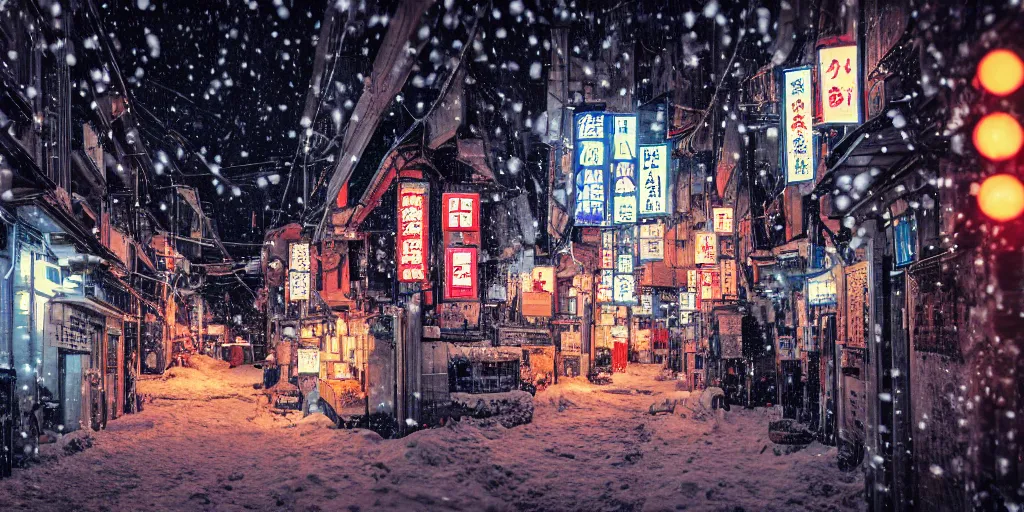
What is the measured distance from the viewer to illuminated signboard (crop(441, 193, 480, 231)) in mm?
20844

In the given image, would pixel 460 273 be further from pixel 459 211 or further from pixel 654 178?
pixel 654 178

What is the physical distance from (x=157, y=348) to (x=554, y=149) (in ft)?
78.5

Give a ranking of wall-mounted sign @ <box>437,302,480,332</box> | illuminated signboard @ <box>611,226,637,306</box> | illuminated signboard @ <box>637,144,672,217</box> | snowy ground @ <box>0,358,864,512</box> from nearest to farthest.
Result: snowy ground @ <box>0,358,864,512</box>, illuminated signboard @ <box>637,144,672,217</box>, wall-mounted sign @ <box>437,302,480,332</box>, illuminated signboard @ <box>611,226,637,306</box>

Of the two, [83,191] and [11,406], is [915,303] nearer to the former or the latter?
[11,406]

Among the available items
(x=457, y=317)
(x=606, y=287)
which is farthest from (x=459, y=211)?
(x=606, y=287)

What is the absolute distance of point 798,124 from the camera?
1379 centimetres

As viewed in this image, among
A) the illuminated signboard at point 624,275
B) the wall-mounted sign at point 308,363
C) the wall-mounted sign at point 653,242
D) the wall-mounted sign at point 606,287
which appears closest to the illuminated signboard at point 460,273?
the wall-mounted sign at point 308,363

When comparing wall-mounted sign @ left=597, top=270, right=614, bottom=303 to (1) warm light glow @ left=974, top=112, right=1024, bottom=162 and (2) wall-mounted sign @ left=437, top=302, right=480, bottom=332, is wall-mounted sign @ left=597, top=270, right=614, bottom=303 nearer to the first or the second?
(2) wall-mounted sign @ left=437, top=302, right=480, bottom=332

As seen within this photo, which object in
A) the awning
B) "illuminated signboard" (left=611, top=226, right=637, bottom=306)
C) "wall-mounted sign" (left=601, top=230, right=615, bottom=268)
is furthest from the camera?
"wall-mounted sign" (left=601, top=230, right=615, bottom=268)

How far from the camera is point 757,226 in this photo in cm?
2028

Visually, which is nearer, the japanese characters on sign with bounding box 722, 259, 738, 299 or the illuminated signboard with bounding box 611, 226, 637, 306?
the japanese characters on sign with bounding box 722, 259, 738, 299

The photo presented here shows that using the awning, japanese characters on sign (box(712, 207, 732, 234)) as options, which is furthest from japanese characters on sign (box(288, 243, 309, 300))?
japanese characters on sign (box(712, 207, 732, 234))

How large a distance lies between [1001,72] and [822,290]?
11.8 metres

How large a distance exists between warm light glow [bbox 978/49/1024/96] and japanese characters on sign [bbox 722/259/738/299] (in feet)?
63.4
